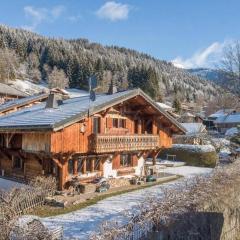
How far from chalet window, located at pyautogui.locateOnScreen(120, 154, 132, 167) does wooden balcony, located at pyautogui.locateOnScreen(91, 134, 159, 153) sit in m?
1.81

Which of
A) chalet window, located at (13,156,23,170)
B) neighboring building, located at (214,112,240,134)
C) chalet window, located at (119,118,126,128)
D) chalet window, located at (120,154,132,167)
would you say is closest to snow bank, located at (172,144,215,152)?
chalet window, located at (120,154,132,167)

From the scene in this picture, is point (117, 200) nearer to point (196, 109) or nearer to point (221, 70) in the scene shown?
point (221, 70)

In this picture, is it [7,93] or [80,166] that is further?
[7,93]

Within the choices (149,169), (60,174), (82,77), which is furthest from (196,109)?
(60,174)

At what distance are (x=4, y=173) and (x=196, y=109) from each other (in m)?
113

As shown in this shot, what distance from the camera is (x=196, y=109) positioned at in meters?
134

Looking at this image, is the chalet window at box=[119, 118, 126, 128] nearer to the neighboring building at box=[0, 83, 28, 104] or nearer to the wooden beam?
the wooden beam

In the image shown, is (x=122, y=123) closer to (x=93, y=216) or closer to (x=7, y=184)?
(x=7, y=184)

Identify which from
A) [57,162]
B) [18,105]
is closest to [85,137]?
[57,162]

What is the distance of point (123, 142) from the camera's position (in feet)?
79.7

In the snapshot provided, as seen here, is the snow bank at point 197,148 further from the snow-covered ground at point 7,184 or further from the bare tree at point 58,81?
the bare tree at point 58,81

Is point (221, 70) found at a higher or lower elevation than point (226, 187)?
higher

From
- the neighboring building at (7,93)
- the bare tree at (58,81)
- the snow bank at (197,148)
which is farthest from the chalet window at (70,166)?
the bare tree at (58,81)

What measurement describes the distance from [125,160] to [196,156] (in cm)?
1303
